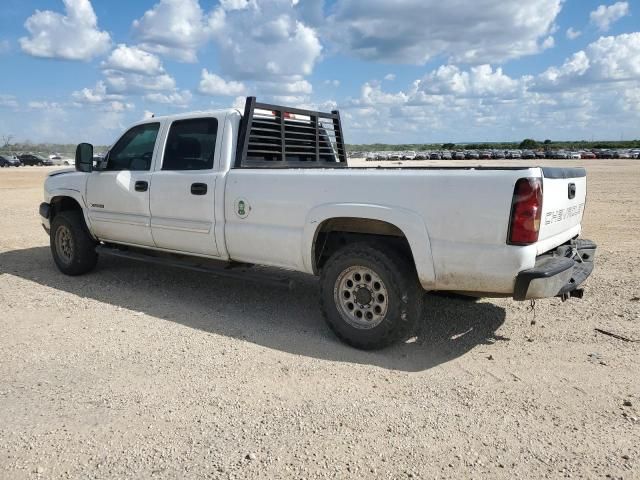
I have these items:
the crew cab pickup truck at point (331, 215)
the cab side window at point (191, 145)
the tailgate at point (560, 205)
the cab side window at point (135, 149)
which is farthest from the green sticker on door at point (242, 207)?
the tailgate at point (560, 205)

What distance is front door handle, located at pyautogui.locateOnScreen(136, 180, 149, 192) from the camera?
6016mm

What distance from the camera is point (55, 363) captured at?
435 cm

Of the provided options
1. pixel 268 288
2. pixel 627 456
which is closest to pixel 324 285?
pixel 268 288

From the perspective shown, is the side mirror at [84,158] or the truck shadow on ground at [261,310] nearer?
the truck shadow on ground at [261,310]

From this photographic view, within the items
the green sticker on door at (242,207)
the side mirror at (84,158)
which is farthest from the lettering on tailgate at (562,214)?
the side mirror at (84,158)

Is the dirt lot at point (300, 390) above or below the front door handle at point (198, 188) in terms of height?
below

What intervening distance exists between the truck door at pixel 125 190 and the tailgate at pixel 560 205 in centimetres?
403

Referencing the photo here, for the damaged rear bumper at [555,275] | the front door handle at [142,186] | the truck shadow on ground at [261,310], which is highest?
the front door handle at [142,186]

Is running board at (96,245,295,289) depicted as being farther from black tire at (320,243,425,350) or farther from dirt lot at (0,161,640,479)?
black tire at (320,243,425,350)

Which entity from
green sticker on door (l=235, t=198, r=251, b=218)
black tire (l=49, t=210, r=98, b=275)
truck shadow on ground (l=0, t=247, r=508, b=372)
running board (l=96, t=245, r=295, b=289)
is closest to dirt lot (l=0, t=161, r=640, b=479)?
truck shadow on ground (l=0, t=247, r=508, b=372)

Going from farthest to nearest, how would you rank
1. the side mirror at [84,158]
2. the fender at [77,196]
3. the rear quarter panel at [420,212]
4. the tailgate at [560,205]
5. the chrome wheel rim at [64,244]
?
1. the chrome wheel rim at [64,244]
2. the fender at [77,196]
3. the side mirror at [84,158]
4. the tailgate at [560,205]
5. the rear quarter panel at [420,212]

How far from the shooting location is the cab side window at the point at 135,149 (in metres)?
6.25

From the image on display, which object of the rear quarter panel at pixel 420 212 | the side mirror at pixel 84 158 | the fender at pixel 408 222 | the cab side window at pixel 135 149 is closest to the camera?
the rear quarter panel at pixel 420 212

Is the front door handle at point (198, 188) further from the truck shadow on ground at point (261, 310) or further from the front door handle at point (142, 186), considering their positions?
the truck shadow on ground at point (261, 310)
